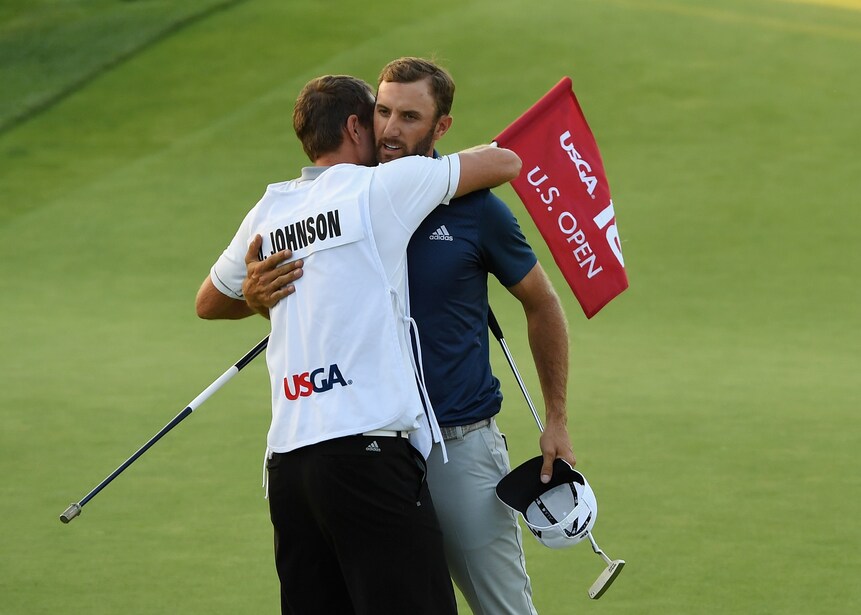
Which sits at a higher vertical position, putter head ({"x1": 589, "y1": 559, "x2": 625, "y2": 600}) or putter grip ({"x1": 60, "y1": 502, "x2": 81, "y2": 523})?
putter grip ({"x1": 60, "y1": 502, "x2": 81, "y2": 523})

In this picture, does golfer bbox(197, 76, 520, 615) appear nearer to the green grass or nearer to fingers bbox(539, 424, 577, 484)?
fingers bbox(539, 424, 577, 484)

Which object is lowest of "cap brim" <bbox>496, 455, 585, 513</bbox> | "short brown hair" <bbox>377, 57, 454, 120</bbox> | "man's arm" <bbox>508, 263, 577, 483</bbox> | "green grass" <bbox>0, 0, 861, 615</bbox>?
"green grass" <bbox>0, 0, 861, 615</bbox>

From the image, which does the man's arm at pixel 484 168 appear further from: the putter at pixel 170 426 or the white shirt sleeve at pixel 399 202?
the putter at pixel 170 426

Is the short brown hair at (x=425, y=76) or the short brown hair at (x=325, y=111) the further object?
the short brown hair at (x=425, y=76)

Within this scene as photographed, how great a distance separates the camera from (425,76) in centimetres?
324

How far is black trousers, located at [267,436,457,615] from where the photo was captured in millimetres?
2852

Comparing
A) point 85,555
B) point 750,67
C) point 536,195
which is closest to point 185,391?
point 85,555

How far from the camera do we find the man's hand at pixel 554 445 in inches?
128

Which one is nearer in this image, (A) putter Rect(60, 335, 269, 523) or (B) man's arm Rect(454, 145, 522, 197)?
(B) man's arm Rect(454, 145, 522, 197)

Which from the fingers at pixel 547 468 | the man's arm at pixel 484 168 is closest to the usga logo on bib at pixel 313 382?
the man's arm at pixel 484 168

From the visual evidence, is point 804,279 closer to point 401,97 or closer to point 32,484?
point 32,484

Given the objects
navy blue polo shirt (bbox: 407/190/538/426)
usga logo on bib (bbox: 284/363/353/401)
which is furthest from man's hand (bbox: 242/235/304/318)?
navy blue polo shirt (bbox: 407/190/538/426)

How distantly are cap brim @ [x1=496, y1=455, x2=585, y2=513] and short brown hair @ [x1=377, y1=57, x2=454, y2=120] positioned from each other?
34.1 inches

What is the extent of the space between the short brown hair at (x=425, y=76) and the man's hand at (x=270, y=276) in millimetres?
534
